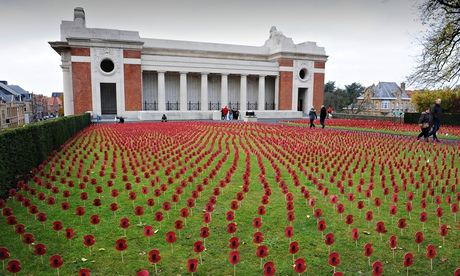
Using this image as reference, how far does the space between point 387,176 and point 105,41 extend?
3546cm

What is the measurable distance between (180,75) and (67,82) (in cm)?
1339

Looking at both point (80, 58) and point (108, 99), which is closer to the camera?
point (80, 58)

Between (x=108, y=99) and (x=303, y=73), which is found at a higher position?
(x=303, y=73)

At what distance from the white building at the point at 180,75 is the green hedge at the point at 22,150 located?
995 inches

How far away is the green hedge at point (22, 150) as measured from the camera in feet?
21.7

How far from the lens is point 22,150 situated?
8023mm

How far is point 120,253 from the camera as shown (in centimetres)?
405

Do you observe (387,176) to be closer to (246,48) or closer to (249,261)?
(249,261)

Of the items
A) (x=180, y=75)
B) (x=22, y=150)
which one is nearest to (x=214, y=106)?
(x=180, y=75)

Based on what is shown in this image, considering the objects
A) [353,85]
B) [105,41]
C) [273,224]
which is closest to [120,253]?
[273,224]

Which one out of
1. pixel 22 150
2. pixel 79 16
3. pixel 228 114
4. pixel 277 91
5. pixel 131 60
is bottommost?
pixel 22 150

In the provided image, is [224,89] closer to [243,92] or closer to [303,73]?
[243,92]

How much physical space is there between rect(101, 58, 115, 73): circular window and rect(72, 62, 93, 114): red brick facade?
1.91 m

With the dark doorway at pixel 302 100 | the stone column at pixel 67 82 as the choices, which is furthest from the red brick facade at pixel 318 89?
the stone column at pixel 67 82
